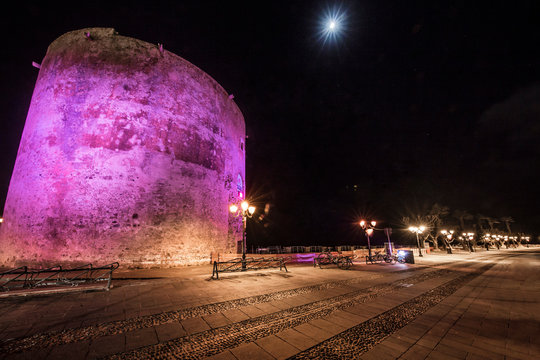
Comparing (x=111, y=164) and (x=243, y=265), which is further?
(x=111, y=164)

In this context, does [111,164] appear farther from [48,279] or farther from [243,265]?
[243,265]

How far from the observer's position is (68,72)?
484 inches

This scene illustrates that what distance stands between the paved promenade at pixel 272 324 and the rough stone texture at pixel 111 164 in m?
5.76

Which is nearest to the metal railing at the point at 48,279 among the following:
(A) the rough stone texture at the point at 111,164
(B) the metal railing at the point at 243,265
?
(A) the rough stone texture at the point at 111,164

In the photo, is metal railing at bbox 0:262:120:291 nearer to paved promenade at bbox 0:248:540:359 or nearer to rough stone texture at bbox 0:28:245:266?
paved promenade at bbox 0:248:540:359

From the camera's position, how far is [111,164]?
11.3 meters

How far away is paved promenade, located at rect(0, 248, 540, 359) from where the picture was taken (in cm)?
280

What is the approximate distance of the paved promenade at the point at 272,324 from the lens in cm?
280

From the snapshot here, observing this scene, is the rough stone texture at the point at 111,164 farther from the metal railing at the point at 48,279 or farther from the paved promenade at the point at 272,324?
the paved promenade at the point at 272,324

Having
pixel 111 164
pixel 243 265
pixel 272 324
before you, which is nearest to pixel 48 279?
pixel 111 164

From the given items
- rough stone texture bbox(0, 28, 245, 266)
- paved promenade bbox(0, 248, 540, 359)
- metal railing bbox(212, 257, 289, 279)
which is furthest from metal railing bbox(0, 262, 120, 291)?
metal railing bbox(212, 257, 289, 279)

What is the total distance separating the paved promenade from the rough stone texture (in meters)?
5.76

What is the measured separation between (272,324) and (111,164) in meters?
12.0

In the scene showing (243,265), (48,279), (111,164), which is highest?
(111,164)
